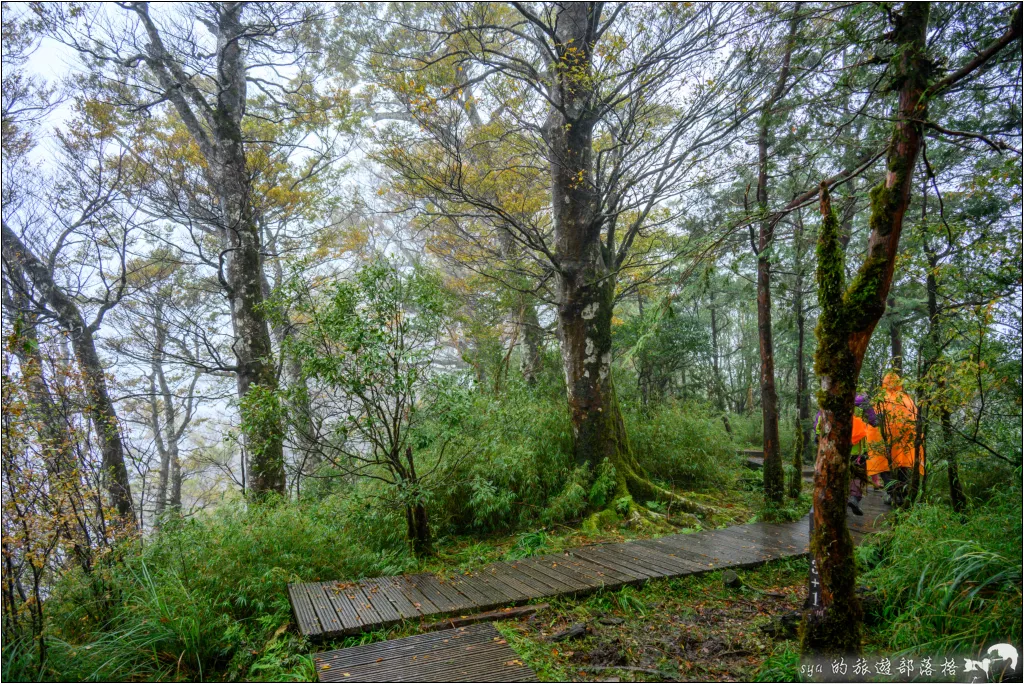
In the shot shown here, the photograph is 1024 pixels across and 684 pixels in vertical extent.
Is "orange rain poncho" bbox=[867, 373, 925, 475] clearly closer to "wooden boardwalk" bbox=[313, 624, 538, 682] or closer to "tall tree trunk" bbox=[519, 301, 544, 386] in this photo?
"wooden boardwalk" bbox=[313, 624, 538, 682]

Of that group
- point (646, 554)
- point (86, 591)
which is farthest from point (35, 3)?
point (646, 554)

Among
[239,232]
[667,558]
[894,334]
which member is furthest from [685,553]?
[894,334]

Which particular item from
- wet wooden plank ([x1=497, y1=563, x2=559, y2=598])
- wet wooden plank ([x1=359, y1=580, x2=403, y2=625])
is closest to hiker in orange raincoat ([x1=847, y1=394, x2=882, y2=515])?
wet wooden plank ([x1=497, y1=563, x2=559, y2=598])

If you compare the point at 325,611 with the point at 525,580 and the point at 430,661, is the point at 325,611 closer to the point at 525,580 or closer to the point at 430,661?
the point at 430,661

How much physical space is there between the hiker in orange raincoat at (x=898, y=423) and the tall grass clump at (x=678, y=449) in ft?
11.4

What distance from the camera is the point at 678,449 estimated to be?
964cm

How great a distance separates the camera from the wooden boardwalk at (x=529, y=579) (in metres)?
4.20

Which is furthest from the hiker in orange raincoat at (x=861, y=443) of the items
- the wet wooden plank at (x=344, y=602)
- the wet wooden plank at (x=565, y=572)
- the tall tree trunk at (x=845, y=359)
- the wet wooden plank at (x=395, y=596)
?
the wet wooden plank at (x=344, y=602)

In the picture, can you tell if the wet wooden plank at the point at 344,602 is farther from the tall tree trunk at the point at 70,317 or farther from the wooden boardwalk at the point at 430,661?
the tall tree trunk at the point at 70,317

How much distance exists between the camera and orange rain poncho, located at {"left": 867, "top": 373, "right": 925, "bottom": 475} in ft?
18.2

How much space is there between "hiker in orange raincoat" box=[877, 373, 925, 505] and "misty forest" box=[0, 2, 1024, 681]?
48 millimetres

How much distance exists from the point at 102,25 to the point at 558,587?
9.14 metres

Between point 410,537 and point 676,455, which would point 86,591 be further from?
point 676,455

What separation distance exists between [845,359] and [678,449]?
21.7 ft
